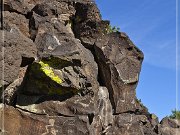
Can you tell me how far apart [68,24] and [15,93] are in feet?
21.4

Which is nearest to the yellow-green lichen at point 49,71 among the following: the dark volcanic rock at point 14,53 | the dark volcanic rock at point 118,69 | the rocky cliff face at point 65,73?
the rocky cliff face at point 65,73

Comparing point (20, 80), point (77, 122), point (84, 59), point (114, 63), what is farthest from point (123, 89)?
point (20, 80)

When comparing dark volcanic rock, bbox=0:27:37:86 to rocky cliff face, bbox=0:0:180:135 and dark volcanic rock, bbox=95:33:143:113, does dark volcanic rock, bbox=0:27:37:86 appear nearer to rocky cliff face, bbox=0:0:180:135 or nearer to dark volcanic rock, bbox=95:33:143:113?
rocky cliff face, bbox=0:0:180:135

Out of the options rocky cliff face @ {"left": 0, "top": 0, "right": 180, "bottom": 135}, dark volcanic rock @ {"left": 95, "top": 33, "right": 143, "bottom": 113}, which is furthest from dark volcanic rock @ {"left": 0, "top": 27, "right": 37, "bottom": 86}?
dark volcanic rock @ {"left": 95, "top": 33, "right": 143, "bottom": 113}

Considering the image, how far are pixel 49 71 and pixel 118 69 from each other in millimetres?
4716

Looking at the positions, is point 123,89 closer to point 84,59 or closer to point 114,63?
point 114,63

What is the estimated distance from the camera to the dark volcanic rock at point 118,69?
17.3 meters

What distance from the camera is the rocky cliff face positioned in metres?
13.3

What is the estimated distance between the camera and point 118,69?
57.0 ft

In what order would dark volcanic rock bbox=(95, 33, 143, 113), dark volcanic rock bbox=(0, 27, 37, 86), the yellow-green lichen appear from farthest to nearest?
→ dark volcanic rock bbox=(95, 33, 143, 113)
the yellow-green lichen
dark volcanic rock bbox=(0, 27, 37, 86)

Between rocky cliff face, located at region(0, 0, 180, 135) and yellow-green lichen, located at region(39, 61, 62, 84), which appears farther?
yellow-green lichen, located at region(39, 61, 62, 84)

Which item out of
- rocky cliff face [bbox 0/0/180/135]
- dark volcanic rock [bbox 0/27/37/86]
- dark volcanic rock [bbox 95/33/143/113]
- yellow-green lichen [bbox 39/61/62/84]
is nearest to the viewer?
dark volcanic rock [bbox 0/27/37/86]

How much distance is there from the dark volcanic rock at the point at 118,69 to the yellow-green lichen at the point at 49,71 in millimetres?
4101

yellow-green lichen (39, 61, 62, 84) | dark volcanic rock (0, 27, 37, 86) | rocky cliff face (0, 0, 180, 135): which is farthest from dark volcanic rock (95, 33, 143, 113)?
dark volcanic rock (0, 27, 37, 86)
